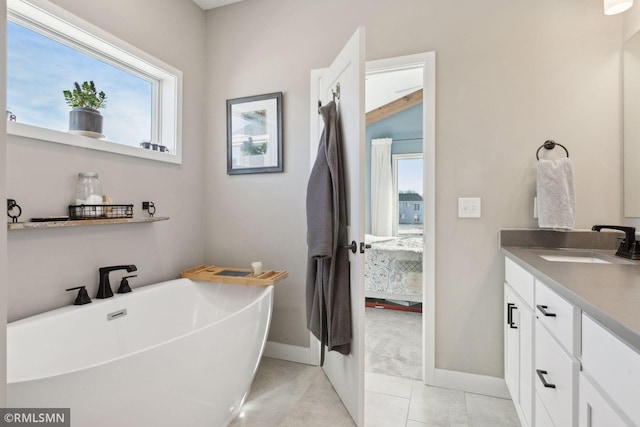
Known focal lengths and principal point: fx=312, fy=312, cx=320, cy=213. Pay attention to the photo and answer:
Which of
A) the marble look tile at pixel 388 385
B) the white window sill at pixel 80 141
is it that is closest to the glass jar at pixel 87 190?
the white window sill at pixel 80 141

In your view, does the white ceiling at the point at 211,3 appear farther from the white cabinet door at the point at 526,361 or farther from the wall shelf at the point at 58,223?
the white cabinet door at the point at 526,361

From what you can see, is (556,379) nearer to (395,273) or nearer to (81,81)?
(395,273)

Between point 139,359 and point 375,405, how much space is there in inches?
55.3

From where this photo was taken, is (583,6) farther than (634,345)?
Yes

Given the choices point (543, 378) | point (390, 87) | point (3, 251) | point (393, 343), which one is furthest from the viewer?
point (390, 87)

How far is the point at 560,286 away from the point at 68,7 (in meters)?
2.59

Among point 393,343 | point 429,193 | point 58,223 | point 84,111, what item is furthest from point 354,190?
point 393,343

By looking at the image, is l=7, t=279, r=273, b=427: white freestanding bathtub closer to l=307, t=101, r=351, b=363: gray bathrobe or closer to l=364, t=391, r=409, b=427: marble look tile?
l=307, t=101, r=351, b=363: gray bathrobe

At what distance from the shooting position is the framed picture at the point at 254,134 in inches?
96.6

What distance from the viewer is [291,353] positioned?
2428 millimetres

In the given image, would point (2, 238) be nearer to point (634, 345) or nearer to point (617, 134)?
point (634, 345)

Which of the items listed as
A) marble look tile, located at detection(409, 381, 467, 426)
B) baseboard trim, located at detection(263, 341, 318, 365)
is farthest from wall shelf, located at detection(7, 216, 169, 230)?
marble look tile, located at detection(409, 381, 467, 426)

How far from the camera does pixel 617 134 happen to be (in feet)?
5.85

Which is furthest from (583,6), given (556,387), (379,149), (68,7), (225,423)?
(379,149)
